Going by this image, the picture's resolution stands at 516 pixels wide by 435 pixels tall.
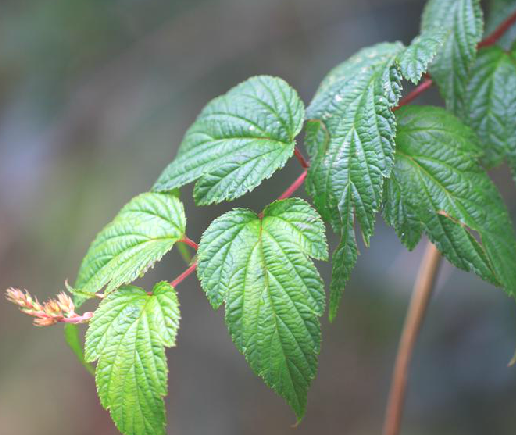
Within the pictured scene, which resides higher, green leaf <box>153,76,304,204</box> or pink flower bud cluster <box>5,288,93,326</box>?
green leaf <box>153,76,304,204</box>

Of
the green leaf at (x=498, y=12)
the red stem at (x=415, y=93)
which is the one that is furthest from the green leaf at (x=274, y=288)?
the green leaf at (x=498, y=12)

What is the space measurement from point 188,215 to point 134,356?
6.44 ft

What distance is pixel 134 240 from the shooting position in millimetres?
772

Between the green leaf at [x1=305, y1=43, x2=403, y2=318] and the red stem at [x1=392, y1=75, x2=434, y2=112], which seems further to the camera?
the red stem at [x1=392, y1=75, x2=434, y2=112]

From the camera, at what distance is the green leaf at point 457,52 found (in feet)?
2.87

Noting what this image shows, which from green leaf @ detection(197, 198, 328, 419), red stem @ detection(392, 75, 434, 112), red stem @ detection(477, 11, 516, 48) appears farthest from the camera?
red stem @ detection(477, 11, 516, 48)

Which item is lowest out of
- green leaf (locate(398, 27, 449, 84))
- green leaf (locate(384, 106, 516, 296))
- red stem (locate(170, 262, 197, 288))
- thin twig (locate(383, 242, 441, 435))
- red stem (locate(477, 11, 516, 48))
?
thin twig (locate(383, 242, 441, 435))

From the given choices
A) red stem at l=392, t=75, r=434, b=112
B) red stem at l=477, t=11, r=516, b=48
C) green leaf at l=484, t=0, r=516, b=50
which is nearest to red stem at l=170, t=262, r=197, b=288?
red stem at l=392, t=75, r=434, b=112

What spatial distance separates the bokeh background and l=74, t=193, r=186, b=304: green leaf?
1.62 meters

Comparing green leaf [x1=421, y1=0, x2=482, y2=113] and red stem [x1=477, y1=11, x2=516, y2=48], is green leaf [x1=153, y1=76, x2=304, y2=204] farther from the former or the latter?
red stem [x1=477, y1=11, x2=516, y2=48]

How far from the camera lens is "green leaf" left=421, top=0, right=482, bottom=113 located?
874 millimetres

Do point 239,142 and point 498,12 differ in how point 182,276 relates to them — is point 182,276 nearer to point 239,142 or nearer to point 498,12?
point 239,142

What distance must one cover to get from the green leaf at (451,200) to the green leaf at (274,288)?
15 centimetres

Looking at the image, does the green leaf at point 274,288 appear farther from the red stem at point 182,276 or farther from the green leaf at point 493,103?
the green leaf at point 493,103
